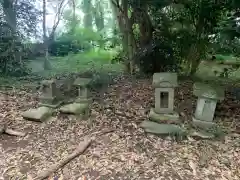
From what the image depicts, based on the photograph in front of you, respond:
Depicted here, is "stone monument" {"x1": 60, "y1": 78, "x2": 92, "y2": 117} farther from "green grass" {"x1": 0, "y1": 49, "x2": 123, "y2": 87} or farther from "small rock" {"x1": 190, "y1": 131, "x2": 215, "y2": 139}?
"small rock" {"x1": 190, "y1": 131, "x2": 215, "y2": 139}

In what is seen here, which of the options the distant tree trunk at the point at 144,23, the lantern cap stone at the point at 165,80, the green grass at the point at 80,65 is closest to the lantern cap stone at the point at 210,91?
the lantern cap stone at the point at 165,80

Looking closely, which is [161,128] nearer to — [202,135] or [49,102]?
[202,135]

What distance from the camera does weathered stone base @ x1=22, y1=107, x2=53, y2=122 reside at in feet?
13.7

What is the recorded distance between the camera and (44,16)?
7.79 m

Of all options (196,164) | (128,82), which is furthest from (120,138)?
(128,82)

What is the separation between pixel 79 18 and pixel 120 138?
11.8 metres

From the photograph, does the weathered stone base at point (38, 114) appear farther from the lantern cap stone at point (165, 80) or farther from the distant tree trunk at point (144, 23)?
the distant tree trunk at point (144, 23)

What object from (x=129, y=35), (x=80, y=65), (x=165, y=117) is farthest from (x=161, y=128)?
(x=80, y=65)

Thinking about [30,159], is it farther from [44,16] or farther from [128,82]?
[44,16]

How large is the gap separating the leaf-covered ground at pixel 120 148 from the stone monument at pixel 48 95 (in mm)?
284

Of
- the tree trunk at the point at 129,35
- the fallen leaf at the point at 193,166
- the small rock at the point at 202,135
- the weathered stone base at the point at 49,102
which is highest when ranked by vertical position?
the tree trunk at the point at 129,35

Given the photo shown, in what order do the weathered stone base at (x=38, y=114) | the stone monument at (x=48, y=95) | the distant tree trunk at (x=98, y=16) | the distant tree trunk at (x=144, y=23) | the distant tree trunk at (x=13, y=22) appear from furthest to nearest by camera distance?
the distant tree trunk at (x=98, y=16) → the distant tree trunk at (x=13, y=22) → the distant tree trunk at (x=144, y=23) → the stone monument at (x=48, y=95) → the weathered stone base at (x=38, y=114)

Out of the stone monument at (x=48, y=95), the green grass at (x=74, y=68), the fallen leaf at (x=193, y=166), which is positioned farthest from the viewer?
the green grass at (x=74, y=68)

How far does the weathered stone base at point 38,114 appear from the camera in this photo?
4.18m
